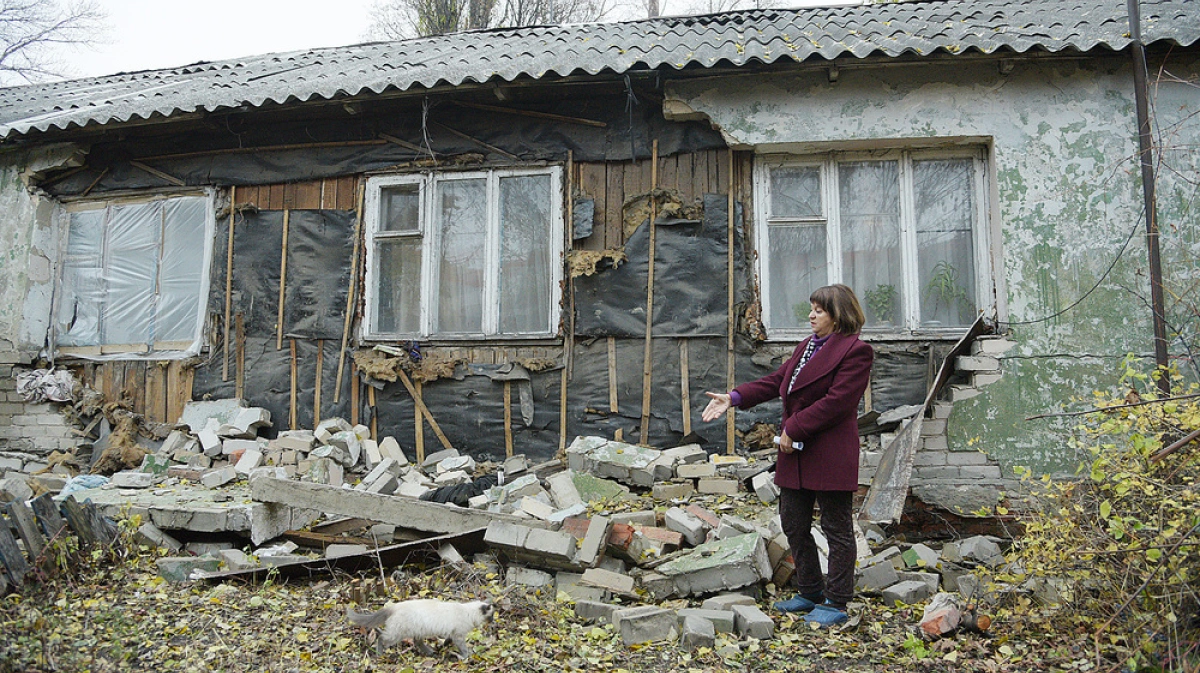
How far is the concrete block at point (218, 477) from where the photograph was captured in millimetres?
6012

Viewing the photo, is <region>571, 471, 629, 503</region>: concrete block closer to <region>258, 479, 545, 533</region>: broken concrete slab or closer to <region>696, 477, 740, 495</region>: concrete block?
<region>696, 477, 740, 495</region>: concrete block

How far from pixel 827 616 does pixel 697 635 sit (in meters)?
0.74

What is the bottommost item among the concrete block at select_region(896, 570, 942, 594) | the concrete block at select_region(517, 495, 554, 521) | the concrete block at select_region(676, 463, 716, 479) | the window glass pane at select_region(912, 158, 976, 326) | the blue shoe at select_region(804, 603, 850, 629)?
the blue shoe at select_region(804, 603, 850, 629)

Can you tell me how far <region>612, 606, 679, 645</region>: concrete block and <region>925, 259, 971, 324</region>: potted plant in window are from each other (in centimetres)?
385

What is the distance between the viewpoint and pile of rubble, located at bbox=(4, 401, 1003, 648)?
4172 millimetres

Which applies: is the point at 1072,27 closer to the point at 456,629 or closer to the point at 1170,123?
the point at 1170,123

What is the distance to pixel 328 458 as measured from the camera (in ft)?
20.6

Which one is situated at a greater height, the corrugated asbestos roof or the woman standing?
the corrugated asbestos roof

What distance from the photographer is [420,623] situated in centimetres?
341

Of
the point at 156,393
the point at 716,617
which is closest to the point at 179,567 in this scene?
the point at 716,617

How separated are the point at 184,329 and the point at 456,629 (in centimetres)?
529

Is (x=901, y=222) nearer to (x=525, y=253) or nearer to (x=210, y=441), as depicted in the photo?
(x=525, y=253)

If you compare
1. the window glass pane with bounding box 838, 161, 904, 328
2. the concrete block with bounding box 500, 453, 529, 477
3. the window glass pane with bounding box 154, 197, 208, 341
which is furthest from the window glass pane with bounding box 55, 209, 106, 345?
the window glass pane with bounding box 838, 161, 904, 328

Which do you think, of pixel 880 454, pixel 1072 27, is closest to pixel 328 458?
pixel 880 454
